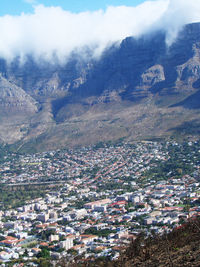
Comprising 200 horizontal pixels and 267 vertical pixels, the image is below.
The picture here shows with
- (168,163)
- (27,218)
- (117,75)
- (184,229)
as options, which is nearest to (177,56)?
(117,75)

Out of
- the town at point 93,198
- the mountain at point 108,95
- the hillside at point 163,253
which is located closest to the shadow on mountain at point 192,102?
the mountain at point 108,95

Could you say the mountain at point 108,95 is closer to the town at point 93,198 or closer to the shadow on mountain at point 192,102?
the shadow on mountain at point 192,102

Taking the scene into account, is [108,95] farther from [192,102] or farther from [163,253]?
[163,253]

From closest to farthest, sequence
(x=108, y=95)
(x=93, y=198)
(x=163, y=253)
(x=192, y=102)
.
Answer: (x=163, y=253)
(x=93, y=198)
(x=192, y=102)
(x=108, y=95)

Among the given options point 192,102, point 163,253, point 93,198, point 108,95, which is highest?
point 108,95

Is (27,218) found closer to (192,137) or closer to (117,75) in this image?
(192,137)

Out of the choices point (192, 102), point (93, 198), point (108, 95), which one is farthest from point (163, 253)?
point (108, 95)

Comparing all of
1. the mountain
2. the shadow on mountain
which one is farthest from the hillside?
the shadow on mountain
